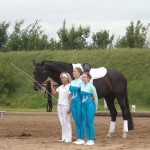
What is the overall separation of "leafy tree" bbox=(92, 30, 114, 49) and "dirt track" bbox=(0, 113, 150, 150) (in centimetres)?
2534

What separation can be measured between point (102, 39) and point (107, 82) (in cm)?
3024

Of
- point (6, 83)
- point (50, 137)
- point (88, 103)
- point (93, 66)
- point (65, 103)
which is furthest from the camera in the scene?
point (93, 66)

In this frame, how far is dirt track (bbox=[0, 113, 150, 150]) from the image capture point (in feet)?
35.2

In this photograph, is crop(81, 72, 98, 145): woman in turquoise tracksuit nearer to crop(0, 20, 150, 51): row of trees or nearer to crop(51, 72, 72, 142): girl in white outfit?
crop(51, 72, 72, 142): girl in white outfit

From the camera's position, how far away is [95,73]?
1318cm

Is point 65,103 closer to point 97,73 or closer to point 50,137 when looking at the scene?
point 50,137

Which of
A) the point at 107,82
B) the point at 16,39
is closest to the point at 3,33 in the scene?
the point at 16,39

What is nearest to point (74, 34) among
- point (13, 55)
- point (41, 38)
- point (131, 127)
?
point (41, 38)

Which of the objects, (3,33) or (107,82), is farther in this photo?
(3,33)

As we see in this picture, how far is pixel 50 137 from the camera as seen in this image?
12.8 m

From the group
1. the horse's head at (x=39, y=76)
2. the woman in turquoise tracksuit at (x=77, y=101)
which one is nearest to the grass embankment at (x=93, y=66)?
the horse's head at (x=39, y=76)

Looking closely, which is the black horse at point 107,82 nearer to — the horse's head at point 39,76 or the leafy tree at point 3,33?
the horse's head at point 39,76

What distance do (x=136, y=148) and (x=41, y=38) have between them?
33144mm

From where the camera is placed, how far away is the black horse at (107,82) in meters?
12.9
